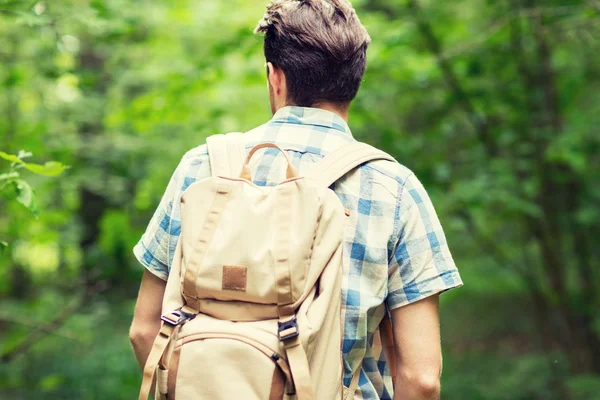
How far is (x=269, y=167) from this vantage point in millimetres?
1689

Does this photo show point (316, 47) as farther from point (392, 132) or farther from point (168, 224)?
point (392, 132)

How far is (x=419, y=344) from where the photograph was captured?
1.61 metres

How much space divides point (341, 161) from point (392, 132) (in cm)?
323

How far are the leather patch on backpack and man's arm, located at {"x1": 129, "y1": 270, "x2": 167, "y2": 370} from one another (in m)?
0.42

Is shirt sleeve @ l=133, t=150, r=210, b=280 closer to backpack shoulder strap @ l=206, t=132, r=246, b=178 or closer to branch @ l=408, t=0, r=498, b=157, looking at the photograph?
backpack shoulder strap @ l=206, t=132, r=246, b=178

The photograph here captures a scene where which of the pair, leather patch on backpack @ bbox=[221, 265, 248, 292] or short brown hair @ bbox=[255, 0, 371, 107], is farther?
short brown hair @ bbox=[255, 0, 371, 107]

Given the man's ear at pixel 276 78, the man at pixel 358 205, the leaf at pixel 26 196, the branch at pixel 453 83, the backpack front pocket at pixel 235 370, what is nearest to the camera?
the backpack front pocket at pixel 235 370

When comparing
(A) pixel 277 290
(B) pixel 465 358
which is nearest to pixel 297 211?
(A) pixel 277 290

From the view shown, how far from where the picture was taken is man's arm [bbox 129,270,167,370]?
183 cm

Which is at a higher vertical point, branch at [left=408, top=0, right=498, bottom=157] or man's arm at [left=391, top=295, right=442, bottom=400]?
branch at [left=408, top=0, right=498, bottom=157]

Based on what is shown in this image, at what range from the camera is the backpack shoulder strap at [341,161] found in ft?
5.23

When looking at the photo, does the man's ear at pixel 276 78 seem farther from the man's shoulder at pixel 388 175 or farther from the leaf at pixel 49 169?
the leaf at pixel 49 169

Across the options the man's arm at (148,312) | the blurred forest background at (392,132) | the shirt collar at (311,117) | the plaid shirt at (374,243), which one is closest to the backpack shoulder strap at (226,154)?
the plaid shirt at (374,243)

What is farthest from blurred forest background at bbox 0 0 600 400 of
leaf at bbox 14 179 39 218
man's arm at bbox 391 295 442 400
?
man's arm at bbox 391 295 442 400
